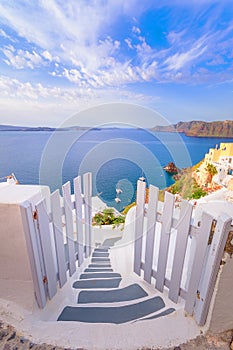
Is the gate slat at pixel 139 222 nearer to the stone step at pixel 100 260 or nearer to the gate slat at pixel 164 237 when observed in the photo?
the gate slat at pixel 164 237

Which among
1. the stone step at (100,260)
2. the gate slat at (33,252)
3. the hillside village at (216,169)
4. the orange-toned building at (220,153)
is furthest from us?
the orange-toned building at (220,153)

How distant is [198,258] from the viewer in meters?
0.88

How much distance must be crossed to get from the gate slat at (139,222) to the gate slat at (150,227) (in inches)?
3.4

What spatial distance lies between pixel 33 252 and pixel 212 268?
3.03 feet

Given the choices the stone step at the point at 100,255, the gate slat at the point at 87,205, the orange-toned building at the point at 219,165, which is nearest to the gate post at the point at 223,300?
the gate slat at the point at 87,205

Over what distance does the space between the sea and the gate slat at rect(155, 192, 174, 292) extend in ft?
1.79

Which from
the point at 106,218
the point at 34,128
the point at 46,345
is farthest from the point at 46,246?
the point at 106,218

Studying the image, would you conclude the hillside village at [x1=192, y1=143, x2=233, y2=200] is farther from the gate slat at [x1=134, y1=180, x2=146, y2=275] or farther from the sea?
the gate slat at [x1=134, y1=180, x2=146, y2=275]

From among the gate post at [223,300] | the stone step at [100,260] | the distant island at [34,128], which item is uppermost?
the distant island at [34,128]

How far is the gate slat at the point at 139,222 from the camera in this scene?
125 cm

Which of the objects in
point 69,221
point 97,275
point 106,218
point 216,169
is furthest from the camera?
point 216,169

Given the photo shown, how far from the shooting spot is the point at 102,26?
428 centimetres

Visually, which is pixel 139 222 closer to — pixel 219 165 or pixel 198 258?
pixel 198 258

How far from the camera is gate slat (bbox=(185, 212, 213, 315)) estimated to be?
2.70 ft
